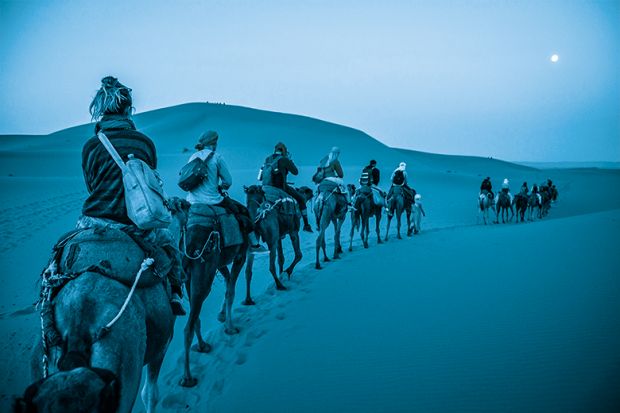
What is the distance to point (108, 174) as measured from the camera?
120 inches

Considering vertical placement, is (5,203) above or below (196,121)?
below

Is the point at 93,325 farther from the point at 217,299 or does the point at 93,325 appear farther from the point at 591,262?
the point at 591,262

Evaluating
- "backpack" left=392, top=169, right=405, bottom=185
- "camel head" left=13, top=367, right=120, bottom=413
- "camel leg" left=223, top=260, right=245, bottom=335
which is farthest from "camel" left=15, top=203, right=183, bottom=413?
"backpack" left=392, top=169, right=405, bottom=185

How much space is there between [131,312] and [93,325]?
244 mm

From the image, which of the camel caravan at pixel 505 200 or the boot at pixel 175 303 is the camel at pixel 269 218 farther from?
the camel caravan at pixel 505 200

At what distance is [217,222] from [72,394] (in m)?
3.76

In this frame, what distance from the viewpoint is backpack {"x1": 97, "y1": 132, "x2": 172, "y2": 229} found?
280 cm

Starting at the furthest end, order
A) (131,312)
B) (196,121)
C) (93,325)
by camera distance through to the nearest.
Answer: (196,121) < (131,312) < (93,325)

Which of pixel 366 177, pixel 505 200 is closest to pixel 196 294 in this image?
pixel 366 177

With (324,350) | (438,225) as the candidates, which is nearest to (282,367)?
(324,350)

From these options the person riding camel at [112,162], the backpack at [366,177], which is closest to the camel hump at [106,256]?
the person riding camel at [112,162]

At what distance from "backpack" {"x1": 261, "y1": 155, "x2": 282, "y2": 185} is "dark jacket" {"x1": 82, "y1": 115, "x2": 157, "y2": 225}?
5.10 meters

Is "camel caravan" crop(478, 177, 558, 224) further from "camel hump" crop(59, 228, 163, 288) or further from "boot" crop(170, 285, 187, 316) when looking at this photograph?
"camel hump" crop(59, 228, 163, 288)

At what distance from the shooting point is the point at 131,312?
8.60ft
